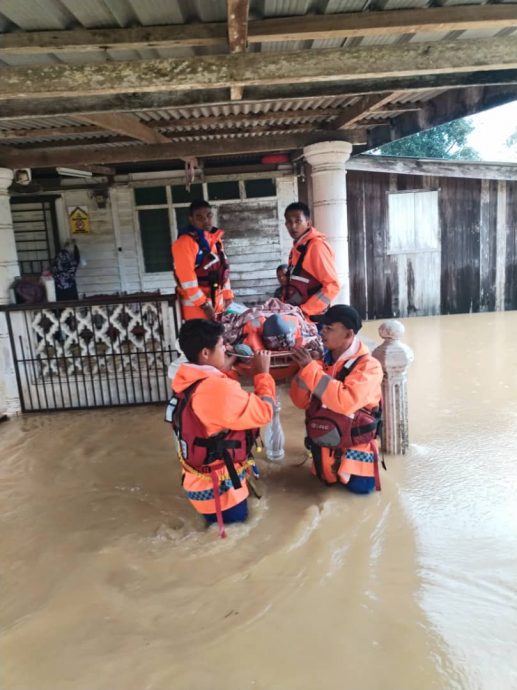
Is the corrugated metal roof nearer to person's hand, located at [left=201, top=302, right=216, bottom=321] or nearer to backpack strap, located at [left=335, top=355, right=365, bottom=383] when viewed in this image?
backpack strap, located at [left=335, top=355, right=365, bottom=383]

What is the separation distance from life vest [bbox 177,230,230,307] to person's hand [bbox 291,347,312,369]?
79.7 inches

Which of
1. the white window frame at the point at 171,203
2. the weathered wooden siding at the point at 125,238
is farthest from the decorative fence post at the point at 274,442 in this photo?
the weathered wooden siding at the point at 125,238

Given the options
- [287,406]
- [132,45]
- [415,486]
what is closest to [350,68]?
[132,45]

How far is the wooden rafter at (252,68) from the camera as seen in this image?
2.75 metres

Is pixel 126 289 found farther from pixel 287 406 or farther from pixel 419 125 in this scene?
pixel 419 125

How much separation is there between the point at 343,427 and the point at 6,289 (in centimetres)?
457

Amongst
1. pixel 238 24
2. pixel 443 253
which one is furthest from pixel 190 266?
pixel 443 253

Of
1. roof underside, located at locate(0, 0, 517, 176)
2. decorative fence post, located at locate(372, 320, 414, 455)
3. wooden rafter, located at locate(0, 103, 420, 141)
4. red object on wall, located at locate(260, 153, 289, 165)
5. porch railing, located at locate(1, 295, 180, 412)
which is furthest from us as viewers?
red object on wall, located at locate(260, 153, 289, 165)

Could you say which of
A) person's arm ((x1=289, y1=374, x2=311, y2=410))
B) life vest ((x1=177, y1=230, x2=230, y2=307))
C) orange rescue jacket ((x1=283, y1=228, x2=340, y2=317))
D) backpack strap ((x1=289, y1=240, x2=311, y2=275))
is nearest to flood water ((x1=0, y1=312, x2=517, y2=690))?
person's arm ((x1=289, y1=374, x2=311, y2=410))

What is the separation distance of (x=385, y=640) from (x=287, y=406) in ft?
11.8

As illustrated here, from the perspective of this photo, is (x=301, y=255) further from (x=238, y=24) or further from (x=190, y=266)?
(x=238, y=24)

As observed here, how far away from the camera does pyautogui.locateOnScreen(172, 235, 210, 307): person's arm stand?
15.8ft

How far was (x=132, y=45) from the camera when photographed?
105 inches

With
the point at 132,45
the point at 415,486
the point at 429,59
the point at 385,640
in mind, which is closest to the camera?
the point at 385,640
